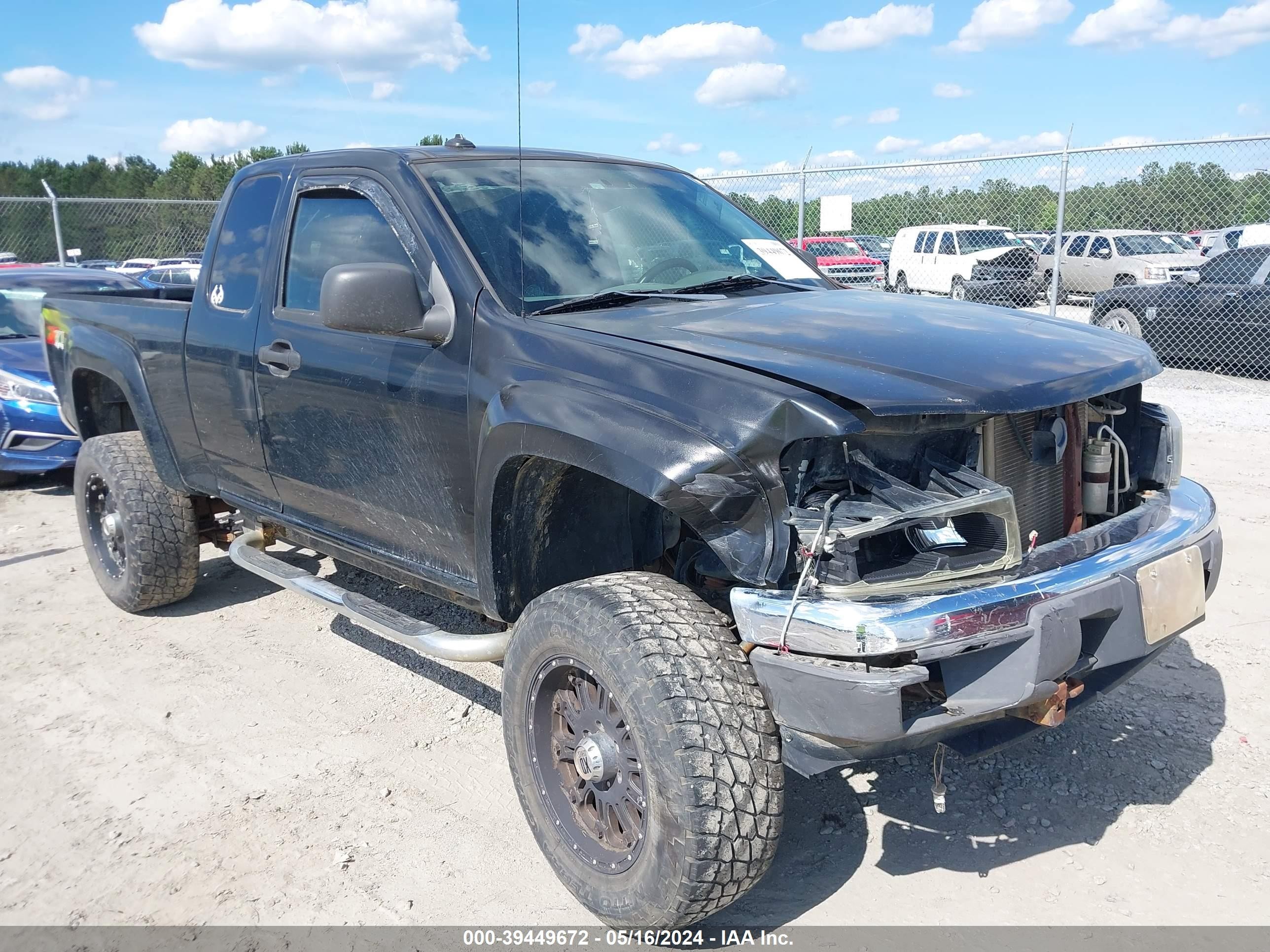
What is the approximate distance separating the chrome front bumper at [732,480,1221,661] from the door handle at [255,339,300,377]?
2.05 m

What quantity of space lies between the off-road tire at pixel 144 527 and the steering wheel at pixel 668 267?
8.84 ft

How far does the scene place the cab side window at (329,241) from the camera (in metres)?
3.52

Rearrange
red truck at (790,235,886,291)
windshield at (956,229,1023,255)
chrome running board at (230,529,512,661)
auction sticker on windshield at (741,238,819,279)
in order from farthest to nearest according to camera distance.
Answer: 1. windshield at (956,229,1023,255)
2. red truck at (790,235,886,291)
3. auction sticker on windshield at (741,238,819,279)
4. chrome running board at (230,529,512,661)

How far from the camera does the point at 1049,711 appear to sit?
→ 254cm

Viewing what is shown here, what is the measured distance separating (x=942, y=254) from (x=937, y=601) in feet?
52.0

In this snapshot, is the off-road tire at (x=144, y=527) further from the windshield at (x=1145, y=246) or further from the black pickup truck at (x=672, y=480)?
the windshield at (x=1145, y=246)

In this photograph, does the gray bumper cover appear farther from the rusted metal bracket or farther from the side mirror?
the side mirror

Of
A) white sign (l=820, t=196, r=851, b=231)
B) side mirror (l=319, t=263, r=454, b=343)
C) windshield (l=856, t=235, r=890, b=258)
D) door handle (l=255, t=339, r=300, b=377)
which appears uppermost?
white sign (l=820, t=196, r=851, b=231)

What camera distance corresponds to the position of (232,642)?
4.81 meters

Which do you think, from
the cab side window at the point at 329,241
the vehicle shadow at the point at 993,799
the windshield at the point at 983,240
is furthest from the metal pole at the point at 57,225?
the vehicle shadow at the point at 993,799

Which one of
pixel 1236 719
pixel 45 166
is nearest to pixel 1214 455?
pixel 1236 719

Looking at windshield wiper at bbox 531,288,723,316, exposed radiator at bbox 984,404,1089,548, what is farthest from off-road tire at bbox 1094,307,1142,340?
windshield wiper at bbox 531,288,723,316

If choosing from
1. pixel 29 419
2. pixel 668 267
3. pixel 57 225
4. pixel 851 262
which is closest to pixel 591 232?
pixel 668 267

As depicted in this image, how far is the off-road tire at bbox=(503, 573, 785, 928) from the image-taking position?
7.77 feet
